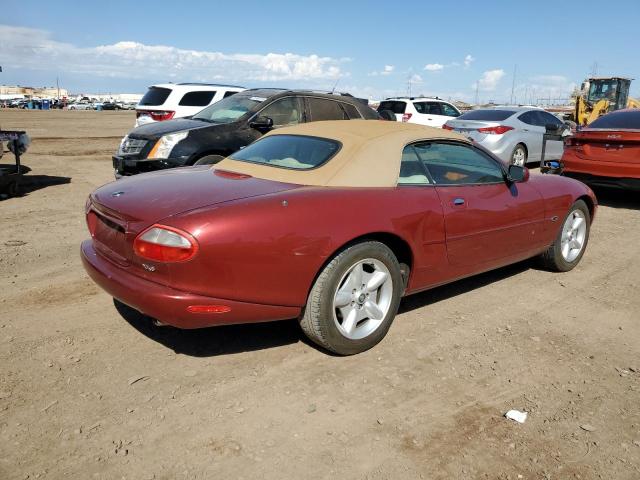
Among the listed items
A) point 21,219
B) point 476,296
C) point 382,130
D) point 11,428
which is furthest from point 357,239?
point 21,219

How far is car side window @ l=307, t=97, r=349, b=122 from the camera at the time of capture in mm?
8258

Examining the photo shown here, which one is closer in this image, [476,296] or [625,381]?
[625,381]

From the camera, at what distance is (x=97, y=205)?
11.3ft

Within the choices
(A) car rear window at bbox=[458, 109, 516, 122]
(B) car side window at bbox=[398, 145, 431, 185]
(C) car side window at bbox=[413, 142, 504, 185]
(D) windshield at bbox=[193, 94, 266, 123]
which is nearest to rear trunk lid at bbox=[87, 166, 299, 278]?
(B) car side window at bbox=[398, 145, 431, 185]

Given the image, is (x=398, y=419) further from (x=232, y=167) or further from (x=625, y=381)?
(x=232, y=167)

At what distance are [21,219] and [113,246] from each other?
4.43 metres

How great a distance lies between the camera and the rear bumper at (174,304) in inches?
113

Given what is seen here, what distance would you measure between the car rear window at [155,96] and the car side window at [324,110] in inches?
189

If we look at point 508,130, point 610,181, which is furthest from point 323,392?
point 508,130

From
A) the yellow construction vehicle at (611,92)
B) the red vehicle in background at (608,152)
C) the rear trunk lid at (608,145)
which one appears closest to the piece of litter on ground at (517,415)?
the red vehicle in background at (608,152)

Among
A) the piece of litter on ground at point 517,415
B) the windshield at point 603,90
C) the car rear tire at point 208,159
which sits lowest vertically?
the piece of litter on ground at point 517,415

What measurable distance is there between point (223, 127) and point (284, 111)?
3.44 ft

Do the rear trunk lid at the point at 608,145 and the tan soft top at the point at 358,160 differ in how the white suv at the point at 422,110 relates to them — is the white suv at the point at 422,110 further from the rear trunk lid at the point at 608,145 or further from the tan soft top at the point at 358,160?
the tan soft top at the point at 358,160

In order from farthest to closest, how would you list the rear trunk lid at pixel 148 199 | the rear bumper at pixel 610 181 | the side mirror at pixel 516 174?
the rear bumper at pixel 610 181 → the side mirror at pixel 516 174 → the rear trunk lid at pixel 148 199
